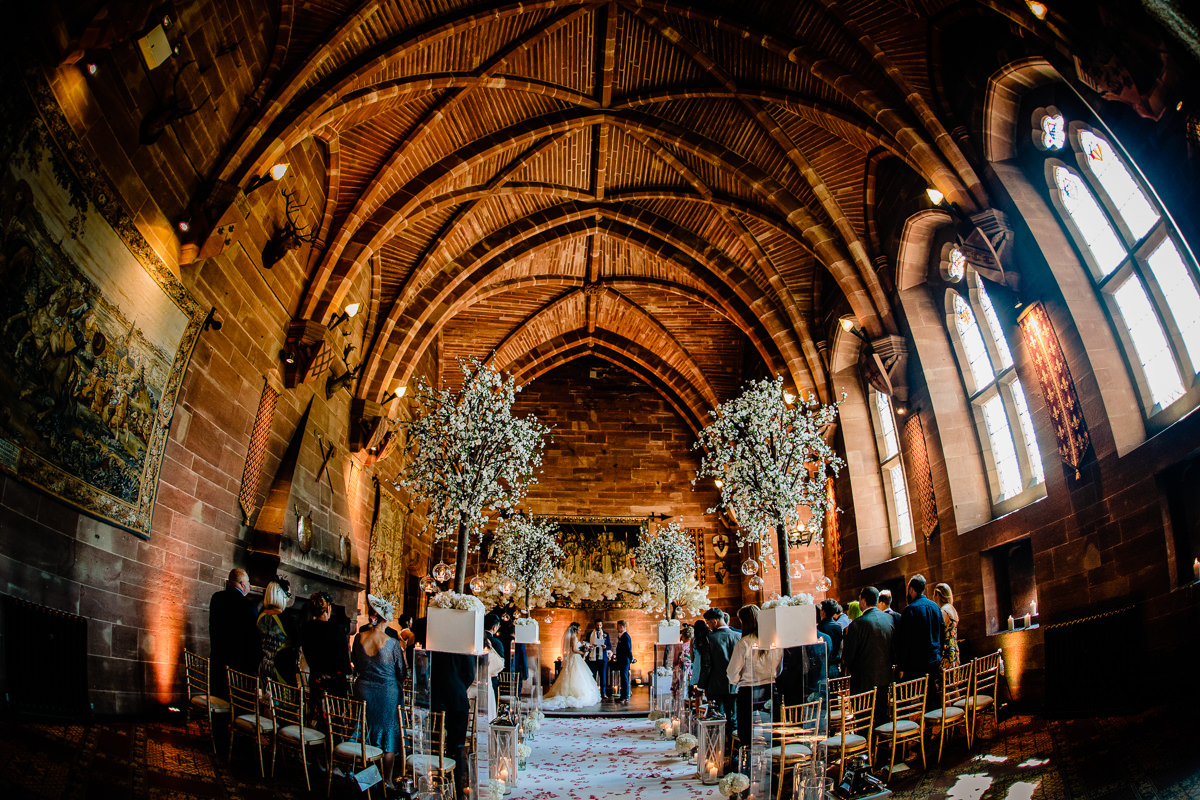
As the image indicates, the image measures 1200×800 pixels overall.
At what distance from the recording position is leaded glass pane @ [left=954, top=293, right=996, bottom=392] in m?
9.99

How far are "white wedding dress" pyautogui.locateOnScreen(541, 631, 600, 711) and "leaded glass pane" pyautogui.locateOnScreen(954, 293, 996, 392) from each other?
8.86 m

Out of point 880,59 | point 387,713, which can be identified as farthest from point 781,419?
point 387,713

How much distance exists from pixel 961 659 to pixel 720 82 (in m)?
8.44

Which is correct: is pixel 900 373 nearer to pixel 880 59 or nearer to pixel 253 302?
pixel 880 59

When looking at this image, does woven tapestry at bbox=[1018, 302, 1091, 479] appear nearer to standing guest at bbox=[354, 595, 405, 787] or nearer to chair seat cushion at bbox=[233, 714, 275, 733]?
standing guest at bbox=[354, 595, 405, 787]

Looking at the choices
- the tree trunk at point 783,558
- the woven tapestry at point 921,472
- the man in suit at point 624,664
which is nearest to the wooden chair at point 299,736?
the tree trunk at point 783,558

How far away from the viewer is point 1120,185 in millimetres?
6957

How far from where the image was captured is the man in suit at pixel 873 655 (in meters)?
6.14

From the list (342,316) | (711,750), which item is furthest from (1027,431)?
(342,316)

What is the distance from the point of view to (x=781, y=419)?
33.7ft

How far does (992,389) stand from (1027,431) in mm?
782

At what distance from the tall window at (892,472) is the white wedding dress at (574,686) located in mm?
6311

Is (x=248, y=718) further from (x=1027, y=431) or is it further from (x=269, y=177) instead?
(x=1027, y=431)

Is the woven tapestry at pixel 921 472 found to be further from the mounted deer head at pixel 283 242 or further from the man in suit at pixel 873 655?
the mounted deer head at pixel 283 242
